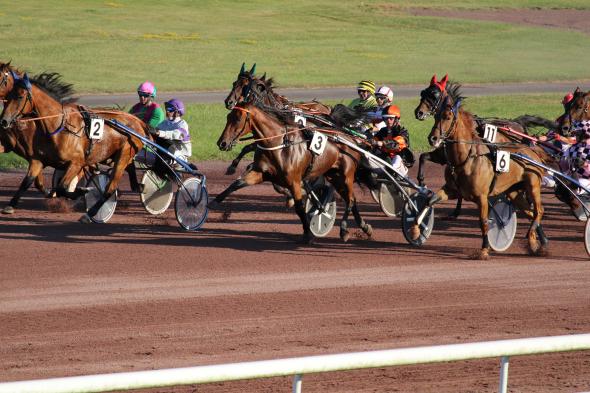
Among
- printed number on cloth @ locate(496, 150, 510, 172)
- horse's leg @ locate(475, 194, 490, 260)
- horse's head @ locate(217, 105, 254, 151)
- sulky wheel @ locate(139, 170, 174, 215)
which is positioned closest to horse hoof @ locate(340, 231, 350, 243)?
horse's leg @ locate(475, 194, 490, 260)

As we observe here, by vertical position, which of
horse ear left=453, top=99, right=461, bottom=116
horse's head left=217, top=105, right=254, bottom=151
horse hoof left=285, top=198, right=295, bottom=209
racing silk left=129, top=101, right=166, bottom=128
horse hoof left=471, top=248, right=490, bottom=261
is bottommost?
horse hoof left=285, top=198, right=295, bottom=209

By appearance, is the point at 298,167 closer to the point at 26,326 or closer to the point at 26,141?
the point at 26,141

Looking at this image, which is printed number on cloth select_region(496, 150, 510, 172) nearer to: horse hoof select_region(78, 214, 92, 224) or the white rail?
horse hoof select_region(78, 214, 92, 224)

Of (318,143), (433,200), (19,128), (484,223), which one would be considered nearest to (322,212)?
Answer: (318,143)

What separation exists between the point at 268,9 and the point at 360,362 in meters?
43.9

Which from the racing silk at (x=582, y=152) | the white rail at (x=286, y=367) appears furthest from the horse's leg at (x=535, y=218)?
the white rail at (x=286, y=367)

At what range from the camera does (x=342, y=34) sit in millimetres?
43531

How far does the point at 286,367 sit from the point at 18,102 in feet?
27.0

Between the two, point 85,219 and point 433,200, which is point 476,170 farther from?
point 85,219

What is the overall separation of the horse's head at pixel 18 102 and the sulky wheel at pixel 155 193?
2.05 meters

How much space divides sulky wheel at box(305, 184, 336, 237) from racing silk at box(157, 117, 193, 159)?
1.92 m

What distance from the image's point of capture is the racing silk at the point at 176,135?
1381 centimetres

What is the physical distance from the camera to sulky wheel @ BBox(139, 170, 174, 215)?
14.1m

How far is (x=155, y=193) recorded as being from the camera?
14.1 meters
